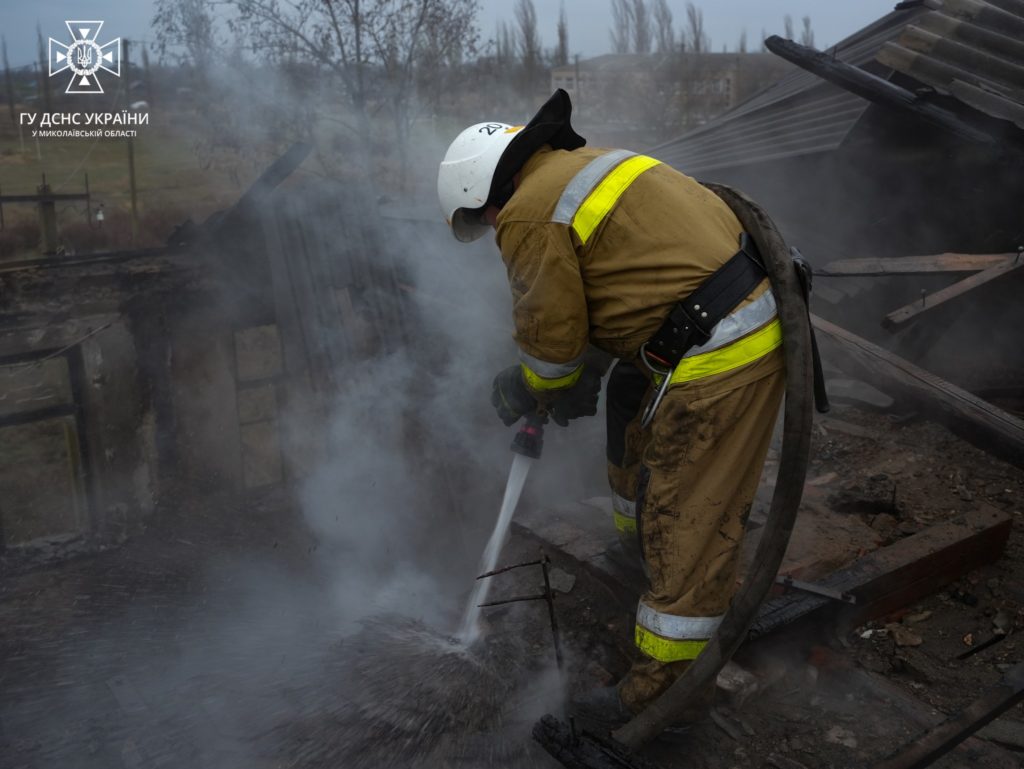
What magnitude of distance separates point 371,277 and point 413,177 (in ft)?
15.4

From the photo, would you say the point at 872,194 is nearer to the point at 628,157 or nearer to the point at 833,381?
the point at 833,381

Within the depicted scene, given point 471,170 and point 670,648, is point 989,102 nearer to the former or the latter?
point 471,170

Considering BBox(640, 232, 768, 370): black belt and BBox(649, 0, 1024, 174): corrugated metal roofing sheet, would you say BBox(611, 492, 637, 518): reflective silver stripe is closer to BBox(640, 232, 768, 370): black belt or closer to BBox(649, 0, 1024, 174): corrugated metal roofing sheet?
BBox(640, 232, 768, 370): black belt

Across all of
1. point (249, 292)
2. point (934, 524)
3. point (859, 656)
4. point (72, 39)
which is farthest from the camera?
point (72, 39)

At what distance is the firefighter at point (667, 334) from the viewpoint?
229 centimetres

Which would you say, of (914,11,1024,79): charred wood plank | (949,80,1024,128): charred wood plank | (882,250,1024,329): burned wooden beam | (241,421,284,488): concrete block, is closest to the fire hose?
(882,250,1024,329): burned wooden beam

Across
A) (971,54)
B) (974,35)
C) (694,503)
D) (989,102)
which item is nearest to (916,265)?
(989,102)

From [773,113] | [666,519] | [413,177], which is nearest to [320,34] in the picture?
[413,177]

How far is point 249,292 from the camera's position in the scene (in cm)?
574

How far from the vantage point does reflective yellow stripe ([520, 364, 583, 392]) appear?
255 centimetres

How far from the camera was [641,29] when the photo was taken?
1324 inches

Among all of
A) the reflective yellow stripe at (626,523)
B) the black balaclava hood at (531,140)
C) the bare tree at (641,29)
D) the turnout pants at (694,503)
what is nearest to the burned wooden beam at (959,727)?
the turnout pants at (694,503)

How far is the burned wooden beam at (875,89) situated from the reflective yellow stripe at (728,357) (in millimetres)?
5073

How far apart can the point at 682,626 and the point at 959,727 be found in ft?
2.53
